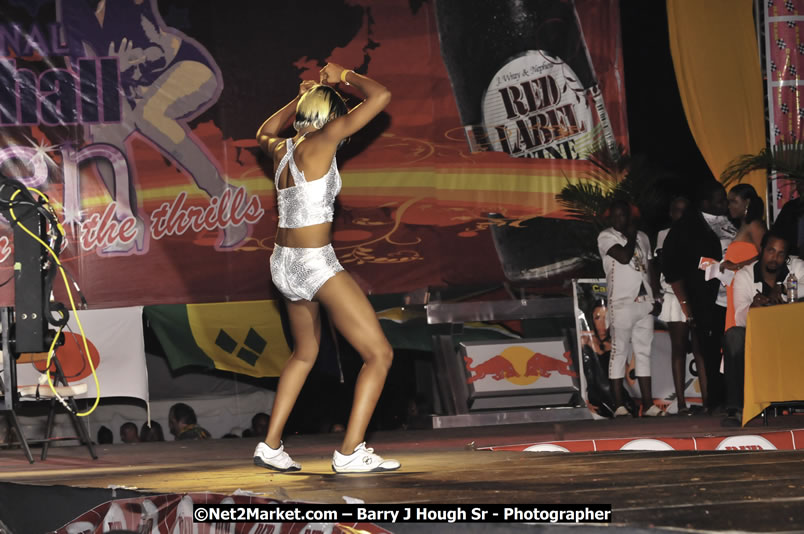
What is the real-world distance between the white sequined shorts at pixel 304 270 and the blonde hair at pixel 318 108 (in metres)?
0.53

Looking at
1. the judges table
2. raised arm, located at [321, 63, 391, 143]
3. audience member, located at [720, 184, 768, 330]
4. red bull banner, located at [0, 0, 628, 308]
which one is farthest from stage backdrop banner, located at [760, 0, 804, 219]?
raised arm, located at [321, 63, 391, 143]

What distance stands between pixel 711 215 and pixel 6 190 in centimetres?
541

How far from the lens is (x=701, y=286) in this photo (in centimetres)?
751

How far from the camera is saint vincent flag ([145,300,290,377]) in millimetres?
7883

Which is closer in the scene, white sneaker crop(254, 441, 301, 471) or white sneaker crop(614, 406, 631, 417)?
white sneaker crop(254, 441, 301, 471)

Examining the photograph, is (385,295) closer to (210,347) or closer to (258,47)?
(210,347)

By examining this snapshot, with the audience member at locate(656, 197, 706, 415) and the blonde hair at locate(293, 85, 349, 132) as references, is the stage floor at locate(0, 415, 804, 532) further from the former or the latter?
the audience member at locate(656, 197, 706, 415)

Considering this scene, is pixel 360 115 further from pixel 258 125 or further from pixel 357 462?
pixel 258 125

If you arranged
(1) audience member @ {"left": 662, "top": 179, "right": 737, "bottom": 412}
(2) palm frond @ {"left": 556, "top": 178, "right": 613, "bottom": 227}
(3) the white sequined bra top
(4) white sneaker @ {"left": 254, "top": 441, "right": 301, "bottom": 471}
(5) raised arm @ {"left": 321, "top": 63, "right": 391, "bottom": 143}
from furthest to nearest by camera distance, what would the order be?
(2) palm frond @ {"left": 556, "top": 178, "right": 613, "bottom": 227}, (1) audience member @ {"left": 662, "top": 179, "right": 737, "bottom": 412}, (4) white sneaker @ {"left": 254, "top": 441, "right": 301, "bottom": 471}, (3) the white sequined bra top, (5) raised arm @ {"left": 321, "top": 63, "right": 391, "bottom": 143}

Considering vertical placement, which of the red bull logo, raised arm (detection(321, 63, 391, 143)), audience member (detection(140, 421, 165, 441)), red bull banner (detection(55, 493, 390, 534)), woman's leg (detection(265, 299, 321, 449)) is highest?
raised arm (detection(321, 63, 391, 143))

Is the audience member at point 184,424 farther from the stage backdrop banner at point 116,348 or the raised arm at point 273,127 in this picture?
the raised arm at point 273,127

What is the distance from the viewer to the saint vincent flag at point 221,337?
7.88 m

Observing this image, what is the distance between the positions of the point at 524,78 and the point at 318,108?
5.22m

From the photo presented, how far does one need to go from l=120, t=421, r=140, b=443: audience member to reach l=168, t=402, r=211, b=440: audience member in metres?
0.29
